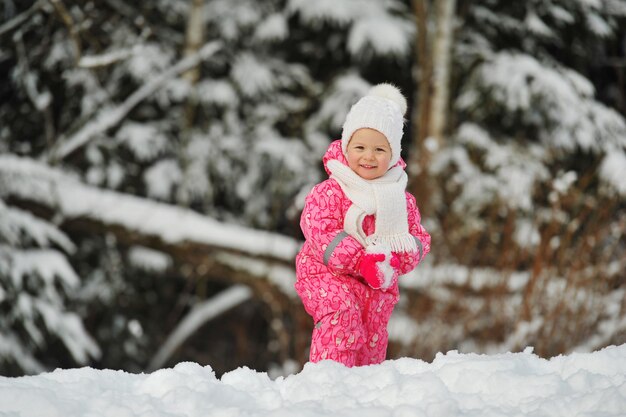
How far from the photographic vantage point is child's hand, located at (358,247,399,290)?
229 centimetres

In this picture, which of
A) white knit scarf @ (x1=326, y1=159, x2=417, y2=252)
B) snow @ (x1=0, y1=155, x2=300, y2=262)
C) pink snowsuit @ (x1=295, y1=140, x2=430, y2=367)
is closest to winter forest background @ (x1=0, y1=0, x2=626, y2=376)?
snow @ (x1=0, y1=155, x2=300, y2=262)

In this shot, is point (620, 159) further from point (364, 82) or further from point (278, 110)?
point (278, 110)

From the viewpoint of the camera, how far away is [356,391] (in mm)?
2100

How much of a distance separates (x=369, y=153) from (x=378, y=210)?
0.20m

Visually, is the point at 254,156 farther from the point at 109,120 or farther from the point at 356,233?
the point at 356,233

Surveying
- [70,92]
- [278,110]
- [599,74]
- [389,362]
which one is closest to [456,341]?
[389,362]

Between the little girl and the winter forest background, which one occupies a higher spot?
the little girl

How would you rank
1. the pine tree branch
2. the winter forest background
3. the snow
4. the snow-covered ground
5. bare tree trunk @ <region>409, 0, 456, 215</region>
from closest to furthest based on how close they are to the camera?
the snow-covered ground → the winter forest background → the pine tree branch → the snow → bare tree trunk @ <region>409, 0, 456, 215</region>

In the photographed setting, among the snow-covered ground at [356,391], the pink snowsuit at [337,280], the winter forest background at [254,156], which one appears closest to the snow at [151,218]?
the winter forest background at [254,156]

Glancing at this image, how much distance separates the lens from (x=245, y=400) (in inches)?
82.5

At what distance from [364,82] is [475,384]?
21.1 feet

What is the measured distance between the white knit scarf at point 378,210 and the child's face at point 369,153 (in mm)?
27

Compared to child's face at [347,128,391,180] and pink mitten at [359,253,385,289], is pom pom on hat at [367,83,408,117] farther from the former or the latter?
pink mitten at [359,253,385,289]

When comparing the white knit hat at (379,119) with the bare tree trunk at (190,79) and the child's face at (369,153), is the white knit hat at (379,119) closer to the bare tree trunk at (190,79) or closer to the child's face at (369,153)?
the child's face at (369,153)
